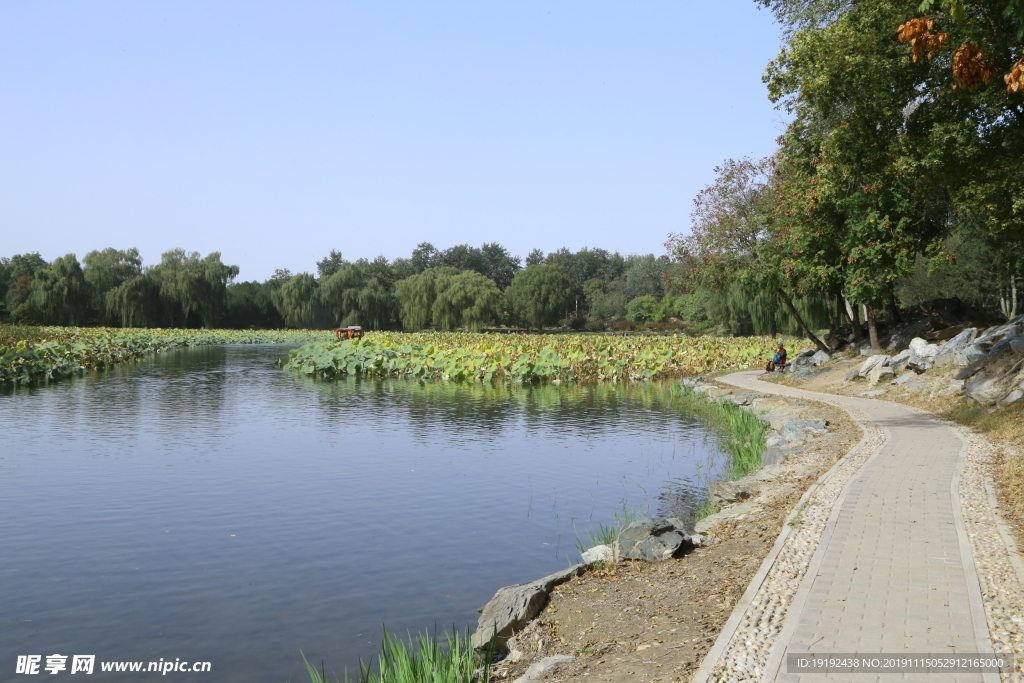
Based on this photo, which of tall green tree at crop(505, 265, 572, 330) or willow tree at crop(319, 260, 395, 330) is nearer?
Result: tall green tree at crop(505, 265, 572, 330)

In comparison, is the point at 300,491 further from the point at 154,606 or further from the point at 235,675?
the point at 235,675

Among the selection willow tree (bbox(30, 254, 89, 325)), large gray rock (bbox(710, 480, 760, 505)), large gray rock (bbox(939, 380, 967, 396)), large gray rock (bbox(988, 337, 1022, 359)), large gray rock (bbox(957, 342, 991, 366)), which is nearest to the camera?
large gray rock (bbox(710, 480, 760, 505))

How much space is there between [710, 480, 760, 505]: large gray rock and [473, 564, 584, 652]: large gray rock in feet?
13.2

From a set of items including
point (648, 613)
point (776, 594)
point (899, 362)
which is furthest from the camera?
point (899, 362)

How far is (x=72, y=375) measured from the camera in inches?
1314

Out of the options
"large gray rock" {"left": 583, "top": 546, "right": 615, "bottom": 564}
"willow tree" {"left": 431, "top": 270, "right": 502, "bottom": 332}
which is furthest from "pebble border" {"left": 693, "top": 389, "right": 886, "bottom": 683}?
"willow tree" {"left": 431, "top": 270, "right": 502, "bottom": 332}

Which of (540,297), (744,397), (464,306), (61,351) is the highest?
(540,297)

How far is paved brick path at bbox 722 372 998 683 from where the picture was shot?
17.4ft

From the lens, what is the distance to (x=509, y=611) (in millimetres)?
7074

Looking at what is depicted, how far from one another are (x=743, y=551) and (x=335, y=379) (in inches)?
1113

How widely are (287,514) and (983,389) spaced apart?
13878 mm

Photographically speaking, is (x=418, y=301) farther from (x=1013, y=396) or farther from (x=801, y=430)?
(x=1013, y=396)

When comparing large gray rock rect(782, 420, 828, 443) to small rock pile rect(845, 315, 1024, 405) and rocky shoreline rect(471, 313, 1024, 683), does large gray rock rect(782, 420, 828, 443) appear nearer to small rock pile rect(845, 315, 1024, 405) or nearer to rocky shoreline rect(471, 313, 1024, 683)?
rocky shoreline rect(471, 313, 1024, 683)

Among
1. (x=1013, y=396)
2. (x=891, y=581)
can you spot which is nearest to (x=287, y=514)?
(x=891, y=581)
